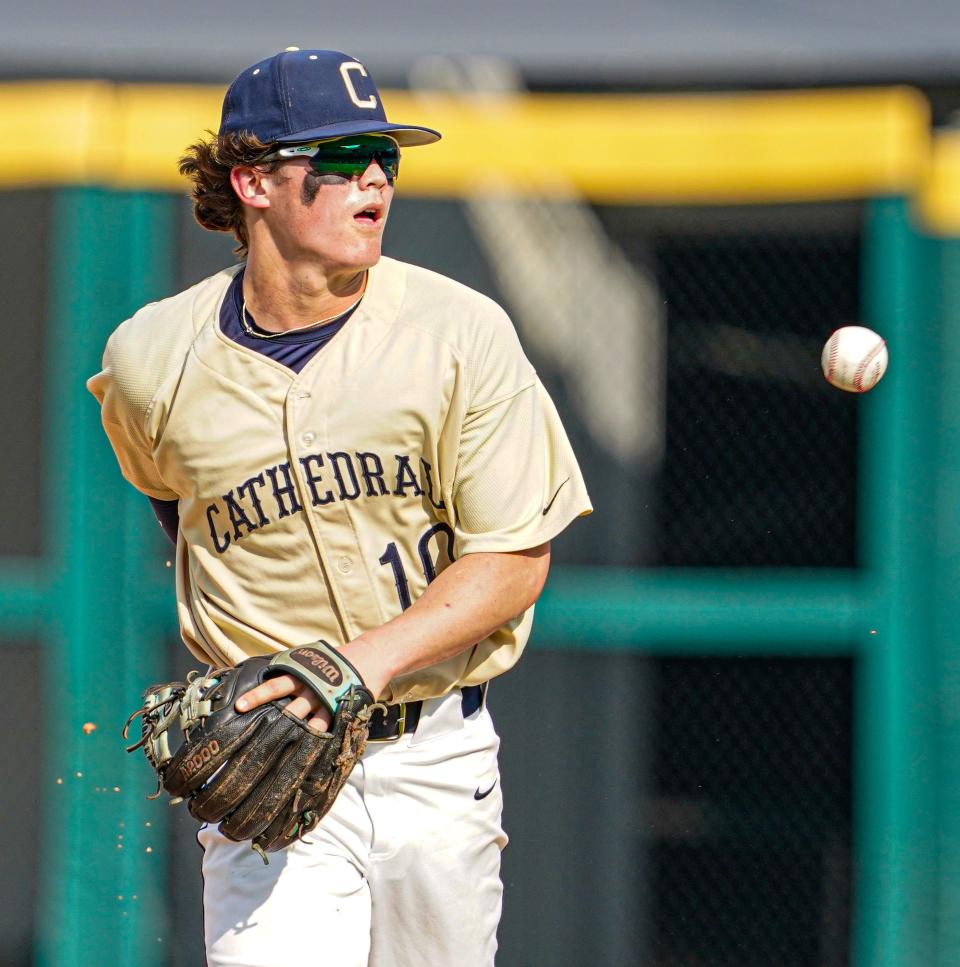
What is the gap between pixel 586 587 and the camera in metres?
3.98

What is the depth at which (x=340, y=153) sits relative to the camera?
232 centimetres

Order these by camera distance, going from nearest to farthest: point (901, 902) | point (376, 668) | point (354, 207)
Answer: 1. point (376, 668)
2. point (354, 207)
3. point (901, 902)

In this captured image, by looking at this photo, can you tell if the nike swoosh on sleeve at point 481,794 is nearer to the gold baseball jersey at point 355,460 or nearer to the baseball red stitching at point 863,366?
the gold baseball jersey at point 355,460

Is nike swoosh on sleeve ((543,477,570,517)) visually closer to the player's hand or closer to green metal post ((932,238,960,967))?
the player's hand

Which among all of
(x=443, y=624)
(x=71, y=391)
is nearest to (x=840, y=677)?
(x=443, y=624)

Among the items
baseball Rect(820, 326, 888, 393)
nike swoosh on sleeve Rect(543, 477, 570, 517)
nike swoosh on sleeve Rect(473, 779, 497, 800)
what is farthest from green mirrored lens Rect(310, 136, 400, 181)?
baseball Rect(820, 326, 888, 393)

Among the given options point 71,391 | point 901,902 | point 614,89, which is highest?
point 614,89

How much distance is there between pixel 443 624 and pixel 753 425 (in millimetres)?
2052

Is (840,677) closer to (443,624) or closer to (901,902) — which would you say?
(901,902)

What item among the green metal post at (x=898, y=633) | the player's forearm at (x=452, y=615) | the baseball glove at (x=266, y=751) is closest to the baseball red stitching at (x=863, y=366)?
the green metal post at (x=898, y=633)

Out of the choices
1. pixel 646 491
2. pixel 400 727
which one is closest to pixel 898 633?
pixel 646 491

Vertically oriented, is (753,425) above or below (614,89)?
below

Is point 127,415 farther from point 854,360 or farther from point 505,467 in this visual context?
point 854,360

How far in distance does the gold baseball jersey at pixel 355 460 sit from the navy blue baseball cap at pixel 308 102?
28cm
